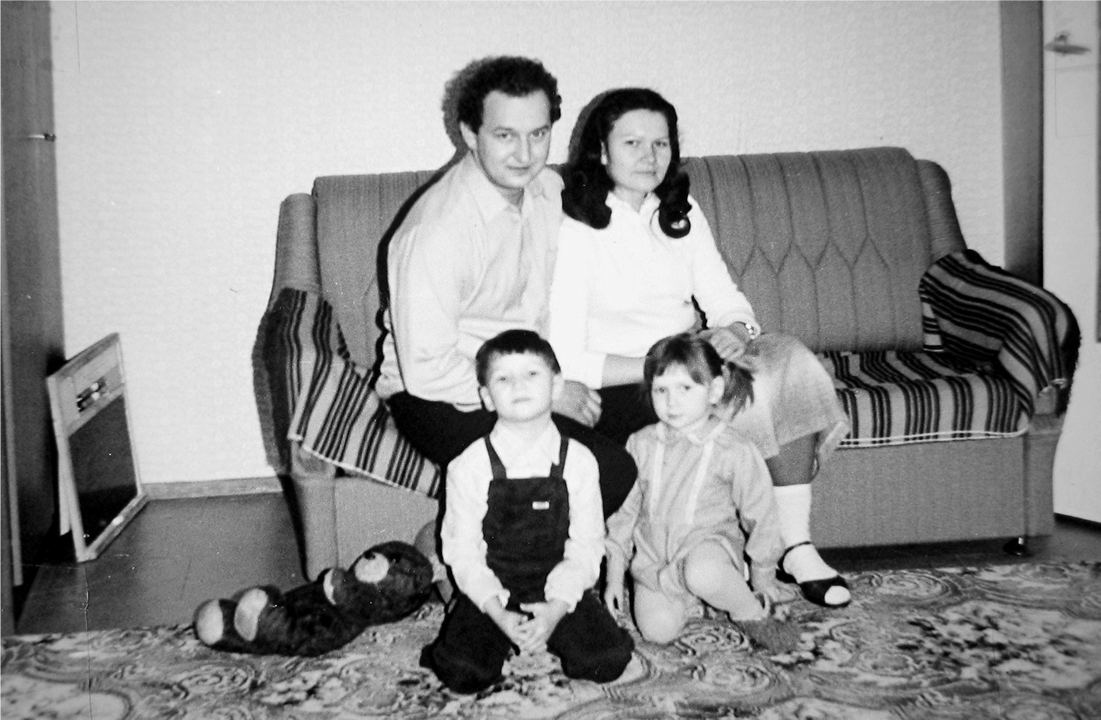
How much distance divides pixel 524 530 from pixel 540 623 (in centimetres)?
18

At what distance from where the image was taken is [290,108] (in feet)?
9.41

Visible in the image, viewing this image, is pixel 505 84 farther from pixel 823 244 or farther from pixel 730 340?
pixel 823 244

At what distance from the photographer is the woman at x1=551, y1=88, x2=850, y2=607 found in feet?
6.81

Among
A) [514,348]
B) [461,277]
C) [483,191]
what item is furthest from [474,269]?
[514,348]

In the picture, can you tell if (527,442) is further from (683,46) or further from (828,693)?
(683,46)

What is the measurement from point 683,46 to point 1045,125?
1.02m

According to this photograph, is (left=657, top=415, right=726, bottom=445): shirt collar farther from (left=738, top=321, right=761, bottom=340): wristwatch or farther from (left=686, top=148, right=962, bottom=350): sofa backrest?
(left=686, top=148, right=962, bottom=350): sofa backrest

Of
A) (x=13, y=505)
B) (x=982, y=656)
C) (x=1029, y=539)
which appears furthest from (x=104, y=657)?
(x=1029, y=539)

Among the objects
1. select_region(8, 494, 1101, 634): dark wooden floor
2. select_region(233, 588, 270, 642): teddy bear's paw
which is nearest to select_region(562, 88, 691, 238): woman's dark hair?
select_region(8, 494, 1101, 634): dark wooden floor

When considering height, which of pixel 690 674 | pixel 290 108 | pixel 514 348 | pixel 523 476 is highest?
pixel 290 108

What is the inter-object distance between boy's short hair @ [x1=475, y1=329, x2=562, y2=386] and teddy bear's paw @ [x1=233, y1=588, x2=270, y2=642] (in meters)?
0.58

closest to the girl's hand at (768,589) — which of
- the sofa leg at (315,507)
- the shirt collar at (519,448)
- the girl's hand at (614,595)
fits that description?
the girl's hand at (614,595)

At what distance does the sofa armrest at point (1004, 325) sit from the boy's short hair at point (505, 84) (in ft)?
4.07

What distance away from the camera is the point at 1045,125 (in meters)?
2.54
